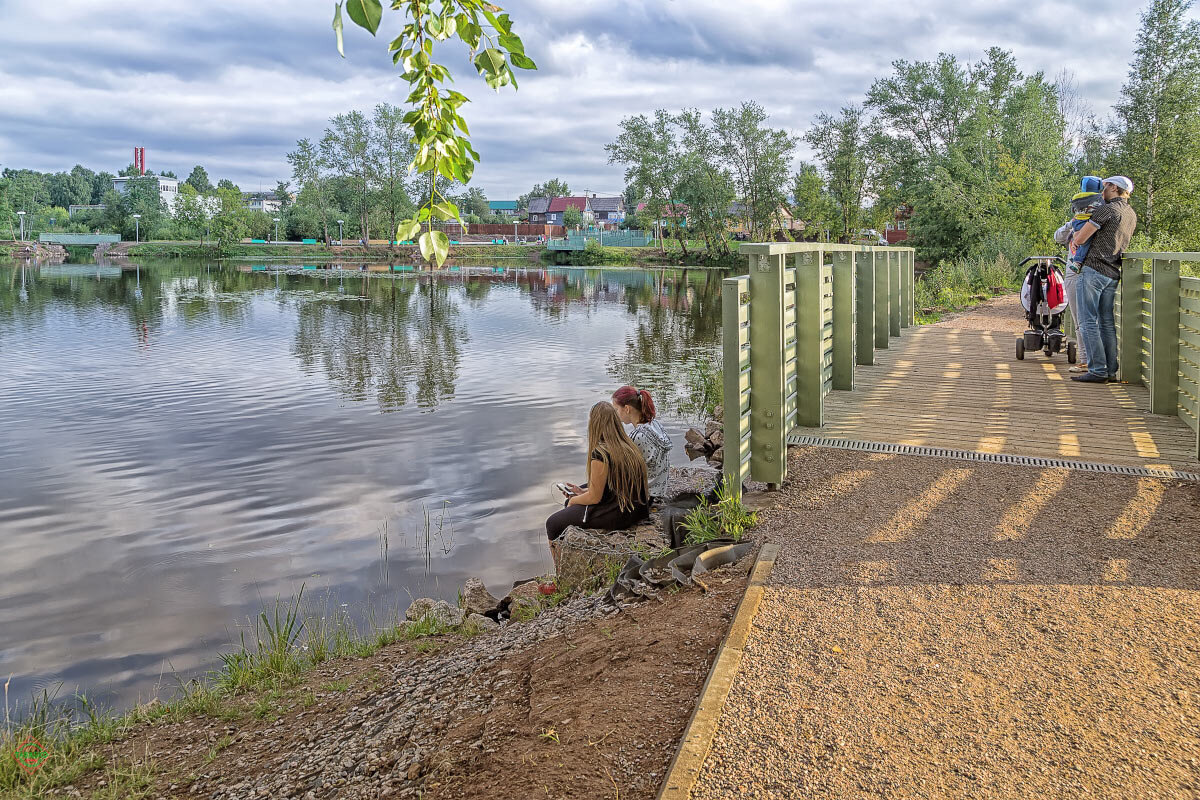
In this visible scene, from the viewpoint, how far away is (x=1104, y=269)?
9227 millimetres

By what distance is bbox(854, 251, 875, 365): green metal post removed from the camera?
37.8 feet

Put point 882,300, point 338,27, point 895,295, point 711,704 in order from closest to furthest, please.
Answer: point 338,27
point 711,704
point 882,300
point 895,295

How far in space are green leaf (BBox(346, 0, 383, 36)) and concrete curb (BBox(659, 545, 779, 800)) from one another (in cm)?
219

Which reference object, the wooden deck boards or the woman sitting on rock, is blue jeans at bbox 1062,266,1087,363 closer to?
the wooden deck boards

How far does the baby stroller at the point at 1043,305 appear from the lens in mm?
→ 11711

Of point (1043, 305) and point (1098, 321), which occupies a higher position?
point (1043, 305)

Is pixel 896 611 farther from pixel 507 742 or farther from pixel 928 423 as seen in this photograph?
pixel 928 423

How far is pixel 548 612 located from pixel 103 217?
423 feet

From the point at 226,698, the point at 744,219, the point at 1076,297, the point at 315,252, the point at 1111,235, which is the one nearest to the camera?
the point at 226,698

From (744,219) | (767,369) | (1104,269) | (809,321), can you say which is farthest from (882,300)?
(744,219)

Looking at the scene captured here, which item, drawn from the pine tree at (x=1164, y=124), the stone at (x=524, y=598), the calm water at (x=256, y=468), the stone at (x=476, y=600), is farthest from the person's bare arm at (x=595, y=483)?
the pine tree at (x=1164, y=124)

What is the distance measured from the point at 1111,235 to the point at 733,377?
558 cm

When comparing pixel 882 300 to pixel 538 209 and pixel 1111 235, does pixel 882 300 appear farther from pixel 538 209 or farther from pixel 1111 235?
pixel 538 209

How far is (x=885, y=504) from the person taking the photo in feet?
18.4
